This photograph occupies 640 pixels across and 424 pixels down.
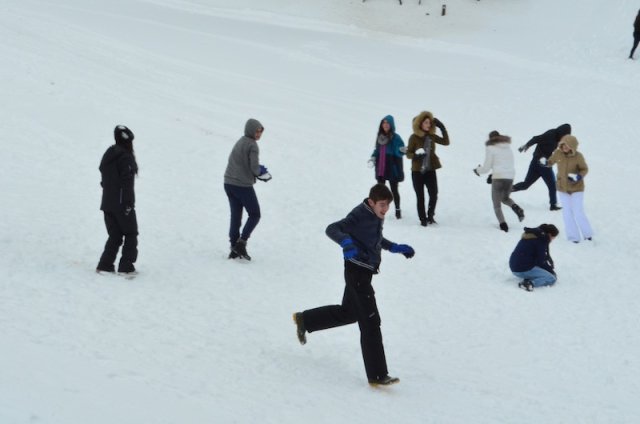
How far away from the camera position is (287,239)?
1102 centimetres

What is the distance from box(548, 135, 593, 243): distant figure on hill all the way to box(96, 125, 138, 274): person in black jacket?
6680 millimetres

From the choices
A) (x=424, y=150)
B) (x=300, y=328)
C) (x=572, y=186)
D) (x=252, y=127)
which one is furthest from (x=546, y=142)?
(x=300, y=328)

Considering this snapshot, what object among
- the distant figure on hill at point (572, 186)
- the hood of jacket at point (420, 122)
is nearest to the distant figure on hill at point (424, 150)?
the hood of jacket at point (420, 122)

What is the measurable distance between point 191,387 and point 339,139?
1255cm

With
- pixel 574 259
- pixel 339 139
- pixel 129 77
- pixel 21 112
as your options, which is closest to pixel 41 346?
pixel 574 259

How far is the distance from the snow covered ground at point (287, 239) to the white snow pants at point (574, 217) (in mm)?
239

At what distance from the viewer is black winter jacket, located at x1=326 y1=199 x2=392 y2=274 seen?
6.13 metres

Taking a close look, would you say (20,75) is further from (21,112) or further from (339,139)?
(339,139)

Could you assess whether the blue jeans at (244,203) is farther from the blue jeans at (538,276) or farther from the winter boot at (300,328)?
the blue jeans at (538,276)

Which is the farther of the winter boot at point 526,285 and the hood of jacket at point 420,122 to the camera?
the hood of jacket at point 420,122

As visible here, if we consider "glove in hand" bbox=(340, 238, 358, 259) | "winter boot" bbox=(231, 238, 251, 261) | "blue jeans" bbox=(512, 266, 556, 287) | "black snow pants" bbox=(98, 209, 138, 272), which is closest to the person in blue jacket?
"blue jeans" bbox=(512, 266, 556, 287)

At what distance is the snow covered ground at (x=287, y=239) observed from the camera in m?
5.77

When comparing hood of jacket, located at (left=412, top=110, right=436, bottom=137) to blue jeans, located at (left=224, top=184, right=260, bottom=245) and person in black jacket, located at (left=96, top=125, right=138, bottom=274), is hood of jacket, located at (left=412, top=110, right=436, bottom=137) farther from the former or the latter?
person in black jacket, located at (left=96, top=125, right=138, bottom=274)

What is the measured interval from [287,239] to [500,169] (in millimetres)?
3672
